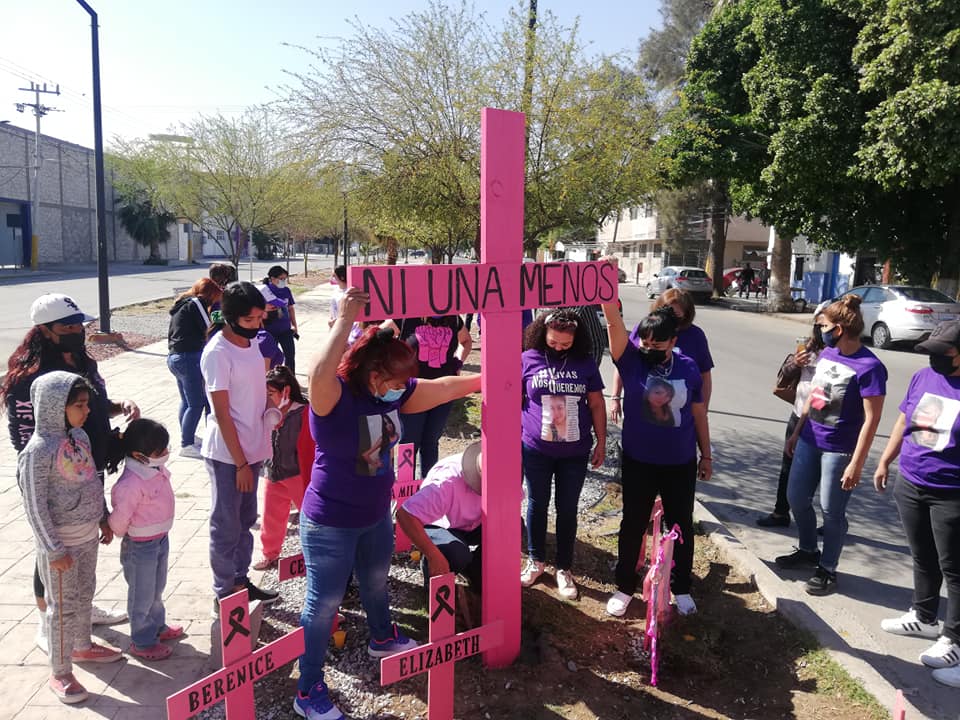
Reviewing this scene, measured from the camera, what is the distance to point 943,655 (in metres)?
3.38

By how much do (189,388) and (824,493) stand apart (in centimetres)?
511

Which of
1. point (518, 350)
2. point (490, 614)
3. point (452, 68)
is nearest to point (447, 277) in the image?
point (518, 350)

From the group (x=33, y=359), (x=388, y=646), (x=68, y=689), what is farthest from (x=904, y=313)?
(x=68, y=689)

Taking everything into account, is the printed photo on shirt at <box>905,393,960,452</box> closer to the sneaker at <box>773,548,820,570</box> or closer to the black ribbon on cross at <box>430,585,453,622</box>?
the sneaker at <box>773,548,820,570</box>

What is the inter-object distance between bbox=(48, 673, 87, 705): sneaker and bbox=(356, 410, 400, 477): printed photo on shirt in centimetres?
158

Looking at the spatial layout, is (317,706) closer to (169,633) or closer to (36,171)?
(169,633)

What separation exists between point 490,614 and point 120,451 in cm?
190

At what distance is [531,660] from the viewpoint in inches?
129

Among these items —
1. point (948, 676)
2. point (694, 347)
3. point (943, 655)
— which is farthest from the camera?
point (694, 347)

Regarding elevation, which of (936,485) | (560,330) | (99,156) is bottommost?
(936,485)

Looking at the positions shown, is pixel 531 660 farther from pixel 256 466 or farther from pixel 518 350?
pixel 256 466

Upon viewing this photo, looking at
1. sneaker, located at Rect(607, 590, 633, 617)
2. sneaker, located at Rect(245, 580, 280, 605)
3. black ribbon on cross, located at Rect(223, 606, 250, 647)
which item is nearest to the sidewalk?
sneaker, located at Rect(245, 580, 280, 605)

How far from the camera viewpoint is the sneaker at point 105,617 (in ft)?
11.5

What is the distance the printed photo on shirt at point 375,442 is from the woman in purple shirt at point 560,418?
123 cm
